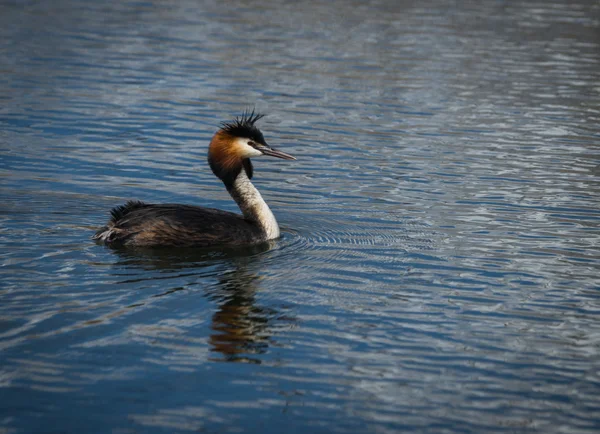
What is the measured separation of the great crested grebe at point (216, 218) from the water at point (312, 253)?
211mm

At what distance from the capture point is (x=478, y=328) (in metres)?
8.55

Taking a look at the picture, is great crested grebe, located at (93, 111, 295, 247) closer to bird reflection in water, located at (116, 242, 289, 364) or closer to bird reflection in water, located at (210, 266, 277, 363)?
bird reflection in water, located at (116, 242, 289, 364)

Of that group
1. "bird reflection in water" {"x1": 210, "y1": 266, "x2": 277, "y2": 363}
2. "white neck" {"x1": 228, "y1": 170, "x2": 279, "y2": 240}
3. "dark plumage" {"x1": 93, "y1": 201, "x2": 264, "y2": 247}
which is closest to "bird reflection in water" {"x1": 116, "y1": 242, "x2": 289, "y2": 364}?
"bird reflection in water" {"x1": 210, "y1": 266, "x2": 277, "y2": 363}

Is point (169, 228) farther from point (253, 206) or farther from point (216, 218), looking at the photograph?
point (253, 206)

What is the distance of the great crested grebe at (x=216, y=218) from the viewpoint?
34.4 feet

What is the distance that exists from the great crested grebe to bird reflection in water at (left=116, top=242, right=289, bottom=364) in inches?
5.1

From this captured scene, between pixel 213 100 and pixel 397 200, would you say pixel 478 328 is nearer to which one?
pixel 397 200

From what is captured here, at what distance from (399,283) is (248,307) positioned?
5.61ft

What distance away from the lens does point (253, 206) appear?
37.1ft

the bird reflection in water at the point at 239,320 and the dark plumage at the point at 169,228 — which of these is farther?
the dark plumage at the point at 169,228

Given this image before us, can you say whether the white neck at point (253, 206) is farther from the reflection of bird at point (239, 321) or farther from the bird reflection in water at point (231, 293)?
the reflection of bird at point (239, 321)

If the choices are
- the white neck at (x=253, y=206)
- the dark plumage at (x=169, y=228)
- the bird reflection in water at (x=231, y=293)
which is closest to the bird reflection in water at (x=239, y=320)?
the bird reflection in water at (x=231, y=293)

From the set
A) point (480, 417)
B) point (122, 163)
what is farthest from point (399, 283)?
point (122, 163)

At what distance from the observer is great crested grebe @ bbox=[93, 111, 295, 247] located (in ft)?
34.4
